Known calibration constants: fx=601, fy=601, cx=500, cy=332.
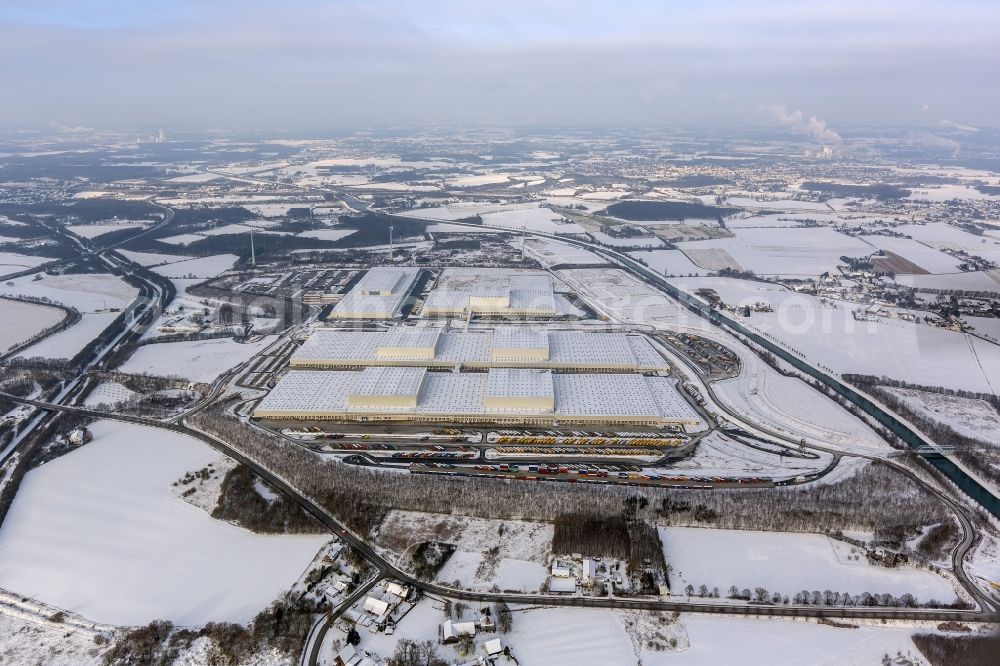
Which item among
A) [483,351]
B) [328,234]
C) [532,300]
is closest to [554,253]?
[532,300]

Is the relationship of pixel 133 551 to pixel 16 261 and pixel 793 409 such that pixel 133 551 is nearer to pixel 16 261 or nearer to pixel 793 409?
pixel 793 409

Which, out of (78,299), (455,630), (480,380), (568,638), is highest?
(78,299)

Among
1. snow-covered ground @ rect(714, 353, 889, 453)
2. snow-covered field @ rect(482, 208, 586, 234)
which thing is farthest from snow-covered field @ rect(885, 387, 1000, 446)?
snow-covered field @ rect(482, 208, 586, 234)

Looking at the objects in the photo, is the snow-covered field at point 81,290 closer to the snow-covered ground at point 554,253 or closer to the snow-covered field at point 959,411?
the snow-covered ground at point 554,253

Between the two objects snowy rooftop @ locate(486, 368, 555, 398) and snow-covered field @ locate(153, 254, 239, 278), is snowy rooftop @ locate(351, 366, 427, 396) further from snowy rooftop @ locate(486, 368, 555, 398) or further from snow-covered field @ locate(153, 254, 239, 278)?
snow-covered field @ locate(153, 254, 239, 278)

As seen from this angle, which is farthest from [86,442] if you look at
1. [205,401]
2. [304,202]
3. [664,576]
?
[304,202]

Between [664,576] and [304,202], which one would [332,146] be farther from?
[664,576]
